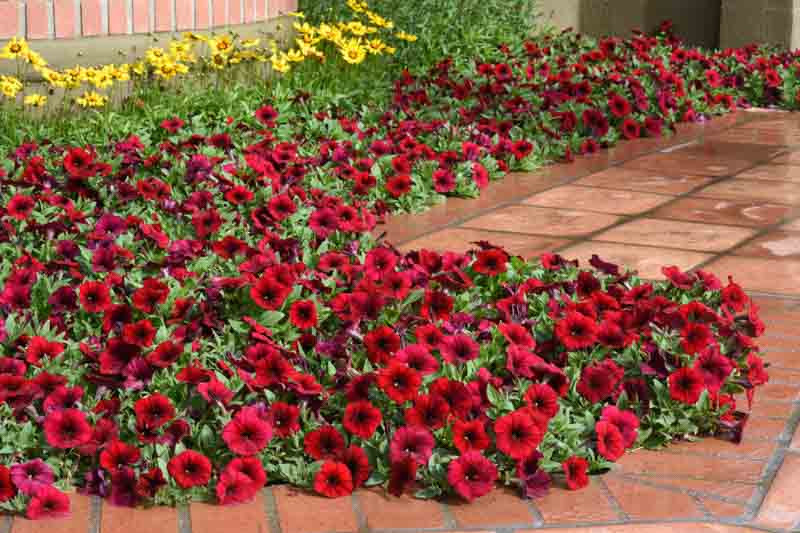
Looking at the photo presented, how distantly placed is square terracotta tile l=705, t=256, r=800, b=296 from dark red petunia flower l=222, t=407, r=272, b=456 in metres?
2.08

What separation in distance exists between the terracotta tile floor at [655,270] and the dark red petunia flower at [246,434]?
11cm

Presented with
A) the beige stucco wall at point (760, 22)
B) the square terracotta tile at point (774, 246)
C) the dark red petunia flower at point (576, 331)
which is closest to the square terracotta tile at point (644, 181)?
the square terracotta tile at point (774, 246)

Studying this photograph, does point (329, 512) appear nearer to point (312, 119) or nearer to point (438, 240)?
point (438, 240)

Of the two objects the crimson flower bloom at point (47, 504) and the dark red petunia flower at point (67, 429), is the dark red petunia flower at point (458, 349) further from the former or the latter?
the crimson flower bloom at point (47, 504)

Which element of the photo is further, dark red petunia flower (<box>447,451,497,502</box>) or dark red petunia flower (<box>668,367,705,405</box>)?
dark red petunia flower (<box>668,367,705,405</box>)

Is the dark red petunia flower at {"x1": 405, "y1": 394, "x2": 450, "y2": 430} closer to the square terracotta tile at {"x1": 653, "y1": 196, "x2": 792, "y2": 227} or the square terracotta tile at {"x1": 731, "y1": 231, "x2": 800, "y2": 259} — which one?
the square terracotta tile at {"x1": 731, "y1": 231, "x2": 800, "y2": 259}

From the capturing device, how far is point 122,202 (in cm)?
479

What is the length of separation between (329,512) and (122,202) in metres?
2.30

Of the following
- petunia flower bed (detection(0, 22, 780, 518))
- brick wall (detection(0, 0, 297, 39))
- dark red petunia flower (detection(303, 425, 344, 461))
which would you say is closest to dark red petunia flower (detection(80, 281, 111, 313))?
petunia flower bed (detection(0, 22, 780, 518))

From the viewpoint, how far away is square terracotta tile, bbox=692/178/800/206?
5723mm

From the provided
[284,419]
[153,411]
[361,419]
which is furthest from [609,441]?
[153,411]

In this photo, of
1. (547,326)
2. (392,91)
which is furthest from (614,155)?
(547,326)

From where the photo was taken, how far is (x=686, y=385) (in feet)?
10.3

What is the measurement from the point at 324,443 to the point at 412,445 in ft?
0.63
